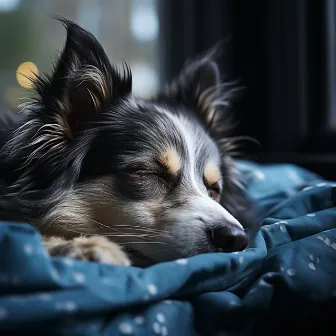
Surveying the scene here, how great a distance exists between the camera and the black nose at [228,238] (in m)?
1.38

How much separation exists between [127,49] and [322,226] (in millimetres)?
2376

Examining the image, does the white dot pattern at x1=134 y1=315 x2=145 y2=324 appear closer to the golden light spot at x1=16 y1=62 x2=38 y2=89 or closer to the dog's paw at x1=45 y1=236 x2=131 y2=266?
the dog's paw at x1=45 y1=236 x2=131 y2=266


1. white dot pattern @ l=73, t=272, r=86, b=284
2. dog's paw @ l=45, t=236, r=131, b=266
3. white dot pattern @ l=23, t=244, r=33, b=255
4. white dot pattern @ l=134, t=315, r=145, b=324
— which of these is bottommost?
white dot pattern @ l=134, t=315, r=145, b=324

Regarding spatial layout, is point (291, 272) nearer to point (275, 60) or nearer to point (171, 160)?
point (171, 160)

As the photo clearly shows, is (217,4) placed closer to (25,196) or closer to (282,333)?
(25,196)

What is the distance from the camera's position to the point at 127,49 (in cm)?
350

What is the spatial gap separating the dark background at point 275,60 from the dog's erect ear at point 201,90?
91 centimetres

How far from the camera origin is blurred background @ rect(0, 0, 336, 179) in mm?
3025

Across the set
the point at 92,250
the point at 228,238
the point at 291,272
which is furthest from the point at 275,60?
the point at 92,250

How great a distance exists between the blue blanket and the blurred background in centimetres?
151

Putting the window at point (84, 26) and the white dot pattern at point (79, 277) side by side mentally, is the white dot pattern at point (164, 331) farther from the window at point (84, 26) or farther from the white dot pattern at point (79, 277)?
the window at point (84, 26)

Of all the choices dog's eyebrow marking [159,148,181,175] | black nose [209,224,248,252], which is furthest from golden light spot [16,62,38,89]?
black nose [209,224,248,252]

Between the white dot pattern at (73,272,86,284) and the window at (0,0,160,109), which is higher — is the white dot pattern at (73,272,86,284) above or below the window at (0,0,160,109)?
below

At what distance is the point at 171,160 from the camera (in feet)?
5.25
